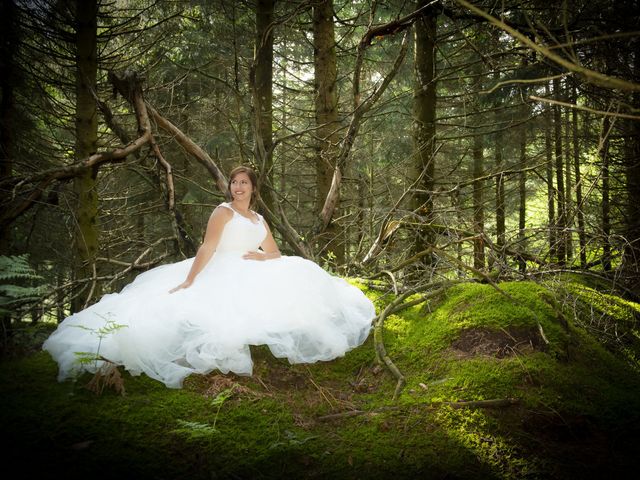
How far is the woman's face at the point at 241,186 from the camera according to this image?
14.6 feet

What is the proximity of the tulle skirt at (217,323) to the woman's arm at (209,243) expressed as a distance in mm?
95

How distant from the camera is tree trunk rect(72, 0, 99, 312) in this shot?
16.6 ft

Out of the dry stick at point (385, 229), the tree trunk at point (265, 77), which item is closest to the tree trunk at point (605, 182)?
the dry stick at point (385, 229)

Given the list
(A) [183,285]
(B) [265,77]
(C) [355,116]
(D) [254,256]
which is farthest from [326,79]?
(A) [183,285]

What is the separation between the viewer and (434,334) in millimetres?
3260

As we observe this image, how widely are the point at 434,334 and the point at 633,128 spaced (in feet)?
22.4

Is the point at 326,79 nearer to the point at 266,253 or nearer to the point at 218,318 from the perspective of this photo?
the point at 266,253

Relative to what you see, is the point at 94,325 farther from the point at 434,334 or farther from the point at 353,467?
the point at 434,334

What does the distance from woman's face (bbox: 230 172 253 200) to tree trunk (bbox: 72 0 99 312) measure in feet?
6.61

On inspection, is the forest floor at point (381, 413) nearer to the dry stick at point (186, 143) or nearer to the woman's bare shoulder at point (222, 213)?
the woman's bare shoulder at point (222, 213)

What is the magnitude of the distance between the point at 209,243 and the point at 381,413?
2.38 meters

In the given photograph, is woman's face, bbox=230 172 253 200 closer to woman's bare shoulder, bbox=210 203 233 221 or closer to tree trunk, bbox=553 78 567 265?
woman's bare shoulder, bbox=210 203 233 221

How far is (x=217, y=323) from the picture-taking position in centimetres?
302

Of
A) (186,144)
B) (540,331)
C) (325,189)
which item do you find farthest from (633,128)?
(186,144)
